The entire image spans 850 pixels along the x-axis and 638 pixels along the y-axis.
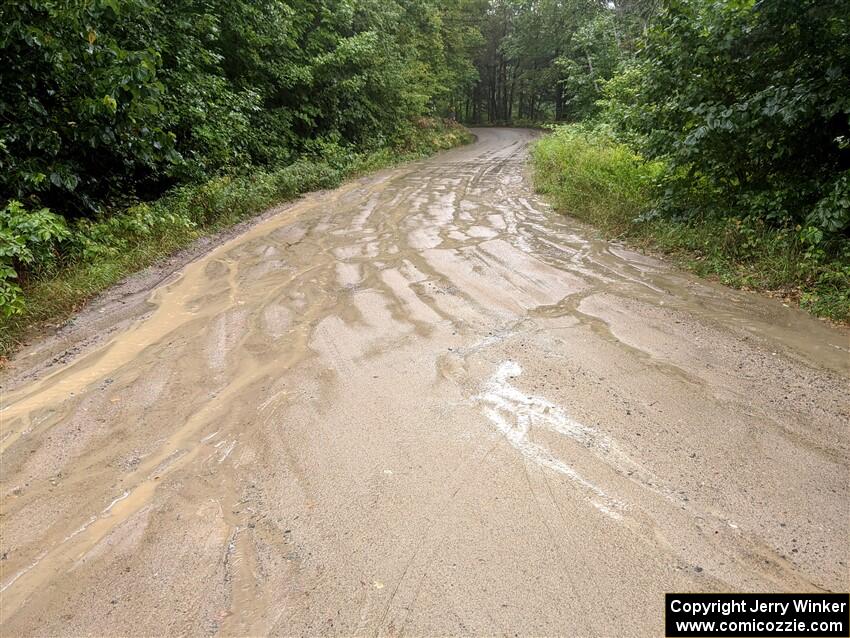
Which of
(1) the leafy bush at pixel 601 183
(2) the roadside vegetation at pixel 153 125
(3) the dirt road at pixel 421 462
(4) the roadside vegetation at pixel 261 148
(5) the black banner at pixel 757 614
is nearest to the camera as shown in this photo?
(5) the black banner at pixel 757 614

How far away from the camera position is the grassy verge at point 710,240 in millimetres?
4605

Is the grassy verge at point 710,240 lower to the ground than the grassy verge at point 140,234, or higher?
lower

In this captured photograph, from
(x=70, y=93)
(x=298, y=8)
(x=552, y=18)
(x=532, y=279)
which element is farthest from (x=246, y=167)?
(x=552, y=18)

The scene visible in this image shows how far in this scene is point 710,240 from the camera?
5.84 meters

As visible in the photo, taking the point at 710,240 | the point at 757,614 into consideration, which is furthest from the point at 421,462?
the point at 710,240

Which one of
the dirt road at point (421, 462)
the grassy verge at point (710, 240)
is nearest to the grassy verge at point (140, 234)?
the dirt road at point (421, 462)

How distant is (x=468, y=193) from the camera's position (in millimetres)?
11516

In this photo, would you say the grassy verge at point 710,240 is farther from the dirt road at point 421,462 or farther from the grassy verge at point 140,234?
the grassy verge at point 140,234

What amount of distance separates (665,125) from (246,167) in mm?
8430

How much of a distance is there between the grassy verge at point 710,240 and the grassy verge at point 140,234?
5.84 meters

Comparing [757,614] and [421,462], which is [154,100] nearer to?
[421,462]

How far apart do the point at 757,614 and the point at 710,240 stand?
4889 mm

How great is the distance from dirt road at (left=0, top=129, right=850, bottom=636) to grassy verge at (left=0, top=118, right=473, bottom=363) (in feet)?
1.30

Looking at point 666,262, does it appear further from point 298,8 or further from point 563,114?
point 563,114
